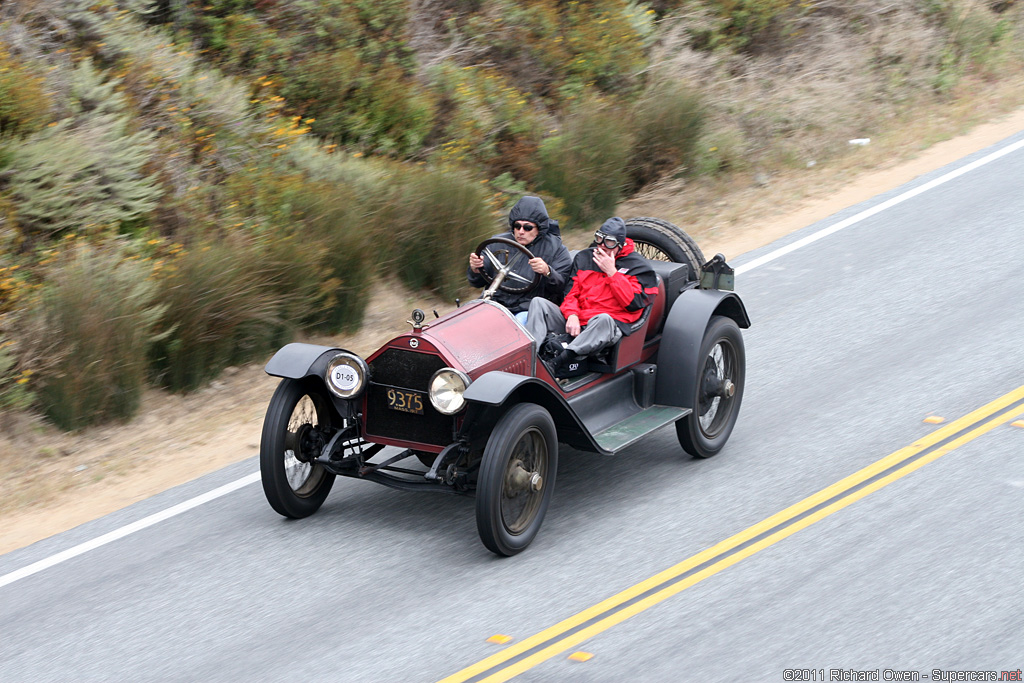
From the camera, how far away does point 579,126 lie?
12688mm

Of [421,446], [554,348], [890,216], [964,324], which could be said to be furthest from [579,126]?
[421,446]

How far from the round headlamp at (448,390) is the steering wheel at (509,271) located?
99cm

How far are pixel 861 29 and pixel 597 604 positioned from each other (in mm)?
14341

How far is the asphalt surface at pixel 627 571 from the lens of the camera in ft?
17.0

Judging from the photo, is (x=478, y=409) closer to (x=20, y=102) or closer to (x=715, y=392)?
(x=715, y=392)

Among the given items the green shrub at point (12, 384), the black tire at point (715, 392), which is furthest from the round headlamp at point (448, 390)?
the green shrub at point (12, 384)

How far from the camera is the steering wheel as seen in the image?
22.8 feet

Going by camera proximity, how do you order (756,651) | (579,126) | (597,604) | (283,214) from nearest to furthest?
(756,651)
(597,604)
(283,214)
(579,126)

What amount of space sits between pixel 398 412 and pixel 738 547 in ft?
6.78

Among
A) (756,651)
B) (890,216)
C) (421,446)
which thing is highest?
(421,446)

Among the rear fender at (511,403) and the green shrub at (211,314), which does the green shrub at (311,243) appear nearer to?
the green shrub at (211,314)

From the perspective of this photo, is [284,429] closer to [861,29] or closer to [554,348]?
[554,348]

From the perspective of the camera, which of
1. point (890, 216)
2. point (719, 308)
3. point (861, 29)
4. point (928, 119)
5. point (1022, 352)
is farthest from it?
point (861, 29)

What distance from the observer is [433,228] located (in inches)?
406
